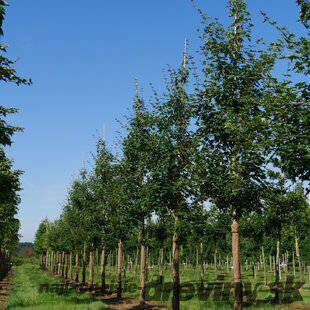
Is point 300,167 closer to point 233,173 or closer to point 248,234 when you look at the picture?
point 233,173

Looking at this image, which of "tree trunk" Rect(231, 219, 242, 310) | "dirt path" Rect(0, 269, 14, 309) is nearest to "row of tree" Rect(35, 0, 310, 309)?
"tree trunk" Rect(231, 219, 242, 310)

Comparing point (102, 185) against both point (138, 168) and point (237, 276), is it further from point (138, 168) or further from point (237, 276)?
point (237, 276)

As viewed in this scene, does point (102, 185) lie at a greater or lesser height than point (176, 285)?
greater

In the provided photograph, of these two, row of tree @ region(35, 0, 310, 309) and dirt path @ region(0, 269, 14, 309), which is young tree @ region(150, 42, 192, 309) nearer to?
row of tree @ region(35, 0, 310, 309)

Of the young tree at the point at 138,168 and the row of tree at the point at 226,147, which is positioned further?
the young tree at the point at 138,168

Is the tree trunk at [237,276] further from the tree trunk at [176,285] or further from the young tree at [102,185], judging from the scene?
the young tree at [102,185]

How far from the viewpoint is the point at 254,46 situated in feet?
42.2

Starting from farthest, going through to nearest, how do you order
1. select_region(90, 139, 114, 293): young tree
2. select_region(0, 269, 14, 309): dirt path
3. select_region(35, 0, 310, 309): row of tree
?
1. select_region(90, 139, 114, 293): young tree
2. select_region(0, 269, 14, 309): dirt path
3. select_region(35, 0, 310, 309): row of tree

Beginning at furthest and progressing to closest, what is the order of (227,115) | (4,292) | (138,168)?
(4,292) → (138,168) → (227,115)

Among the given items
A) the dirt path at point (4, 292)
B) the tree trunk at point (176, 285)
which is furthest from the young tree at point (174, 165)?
the dirt path at point (4, 292)

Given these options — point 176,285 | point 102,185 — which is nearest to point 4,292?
point 102,185

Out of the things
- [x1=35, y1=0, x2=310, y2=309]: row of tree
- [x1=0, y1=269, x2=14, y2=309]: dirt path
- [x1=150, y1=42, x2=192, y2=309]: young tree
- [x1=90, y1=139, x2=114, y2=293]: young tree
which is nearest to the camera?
[x1=35, y1=0, x2=310, y2=309]: row of tree

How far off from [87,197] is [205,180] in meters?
23.6

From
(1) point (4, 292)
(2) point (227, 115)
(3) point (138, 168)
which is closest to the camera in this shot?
(2) point (227, 115)
